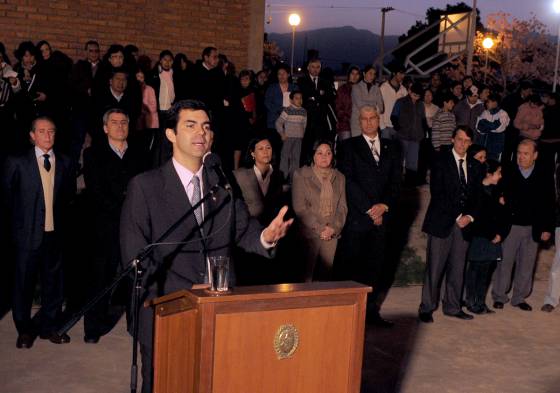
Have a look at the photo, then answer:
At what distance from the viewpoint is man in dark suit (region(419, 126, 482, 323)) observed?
845 cm

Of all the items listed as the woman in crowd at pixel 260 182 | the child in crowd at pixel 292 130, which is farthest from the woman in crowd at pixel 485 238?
the child in crowd at pixel 292 130

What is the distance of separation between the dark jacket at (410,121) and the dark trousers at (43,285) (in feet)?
24.0

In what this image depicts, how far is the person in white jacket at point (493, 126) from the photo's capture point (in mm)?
13906

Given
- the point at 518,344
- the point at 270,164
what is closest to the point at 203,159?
the point at 270,164

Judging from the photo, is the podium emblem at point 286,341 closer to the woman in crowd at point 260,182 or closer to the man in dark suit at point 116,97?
the woman in crowd at point 260,182

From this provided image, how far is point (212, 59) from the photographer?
11.5m

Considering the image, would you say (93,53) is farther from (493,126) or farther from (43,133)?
(493,126)

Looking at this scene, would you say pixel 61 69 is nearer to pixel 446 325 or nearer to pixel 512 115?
pixel 446 325

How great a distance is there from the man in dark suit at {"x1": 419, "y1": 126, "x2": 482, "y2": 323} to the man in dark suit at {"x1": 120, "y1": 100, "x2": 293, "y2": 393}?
4.43m

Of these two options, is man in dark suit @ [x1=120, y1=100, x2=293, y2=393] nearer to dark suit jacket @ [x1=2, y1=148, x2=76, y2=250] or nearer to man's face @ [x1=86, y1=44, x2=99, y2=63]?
dark suit jacket @ [x1=2, y1=148, x2=76, y2=250]

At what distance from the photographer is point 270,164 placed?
8.26m

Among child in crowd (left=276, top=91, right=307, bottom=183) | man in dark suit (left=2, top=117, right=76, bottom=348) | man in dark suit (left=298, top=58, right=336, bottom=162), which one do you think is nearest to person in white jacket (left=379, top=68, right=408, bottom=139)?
man in dark suit (left=298, top=58, right=336, bottom=162)

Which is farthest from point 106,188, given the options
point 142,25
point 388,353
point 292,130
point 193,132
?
point 142,25

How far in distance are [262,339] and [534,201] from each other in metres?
6.23
